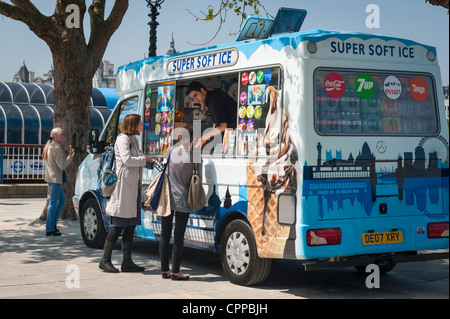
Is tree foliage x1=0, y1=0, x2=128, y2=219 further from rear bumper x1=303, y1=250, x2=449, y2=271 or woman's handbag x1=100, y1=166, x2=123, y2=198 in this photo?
rear bumper x1=303, y1=250, x2=449, y2=271

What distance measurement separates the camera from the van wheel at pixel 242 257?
7.77m

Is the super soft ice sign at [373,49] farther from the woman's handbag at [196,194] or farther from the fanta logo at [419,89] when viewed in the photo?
the woman's handbag at [196,194]

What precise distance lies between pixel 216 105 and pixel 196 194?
1.28 meters

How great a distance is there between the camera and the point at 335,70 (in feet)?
24.7

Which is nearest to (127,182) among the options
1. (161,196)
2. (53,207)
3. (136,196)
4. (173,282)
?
(136,196)

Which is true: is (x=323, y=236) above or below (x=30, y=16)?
below

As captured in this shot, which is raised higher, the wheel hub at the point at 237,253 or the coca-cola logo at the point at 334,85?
the coca-cola logo at the point at 334,85

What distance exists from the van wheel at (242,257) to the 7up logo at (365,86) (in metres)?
1.82

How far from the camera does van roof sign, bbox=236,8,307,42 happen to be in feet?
28.5

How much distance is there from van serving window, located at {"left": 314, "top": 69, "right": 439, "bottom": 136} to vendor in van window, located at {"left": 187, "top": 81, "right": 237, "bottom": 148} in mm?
1373

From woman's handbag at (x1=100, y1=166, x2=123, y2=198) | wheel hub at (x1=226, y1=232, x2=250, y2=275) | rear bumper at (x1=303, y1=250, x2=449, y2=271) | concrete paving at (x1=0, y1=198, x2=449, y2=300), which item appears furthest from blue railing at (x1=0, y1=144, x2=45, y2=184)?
rear bumper at (x1=303, y1=250, x2=449, y2=271)

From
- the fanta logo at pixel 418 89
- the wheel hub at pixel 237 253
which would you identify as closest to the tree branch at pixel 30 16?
the wheel hub at pixel 237 253

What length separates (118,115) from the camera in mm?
10609

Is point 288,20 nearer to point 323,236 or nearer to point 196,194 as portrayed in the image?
point 196,194
